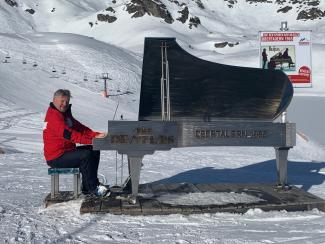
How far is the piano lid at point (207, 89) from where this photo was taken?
23.6 feet

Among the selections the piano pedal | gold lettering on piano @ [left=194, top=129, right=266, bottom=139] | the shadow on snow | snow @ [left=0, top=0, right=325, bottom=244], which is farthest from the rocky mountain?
the piano pedal

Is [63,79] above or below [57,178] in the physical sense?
above

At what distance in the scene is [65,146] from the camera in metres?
7.12

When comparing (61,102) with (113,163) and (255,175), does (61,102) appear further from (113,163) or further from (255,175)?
(113,163)

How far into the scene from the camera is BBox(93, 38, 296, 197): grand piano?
22.8 ft

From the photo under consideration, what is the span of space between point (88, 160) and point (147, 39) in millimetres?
1621

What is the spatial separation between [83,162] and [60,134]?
17.3 inches

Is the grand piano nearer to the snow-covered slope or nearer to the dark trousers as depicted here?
the dark trousers

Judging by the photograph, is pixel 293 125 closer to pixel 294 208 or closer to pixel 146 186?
pixel 294 208

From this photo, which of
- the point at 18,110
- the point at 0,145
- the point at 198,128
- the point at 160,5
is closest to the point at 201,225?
the point at 198,128

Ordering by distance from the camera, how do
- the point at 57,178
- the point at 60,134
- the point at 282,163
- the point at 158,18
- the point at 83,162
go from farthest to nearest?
the point at 158,18 → the point at 282,163 → the point at 57,178 → the point at 83,162 → the point at 60,134

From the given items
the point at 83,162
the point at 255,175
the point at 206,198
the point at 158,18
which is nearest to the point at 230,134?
the point at 206,198

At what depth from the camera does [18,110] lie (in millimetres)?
24359

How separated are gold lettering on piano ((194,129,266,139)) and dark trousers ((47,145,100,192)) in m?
1.29
